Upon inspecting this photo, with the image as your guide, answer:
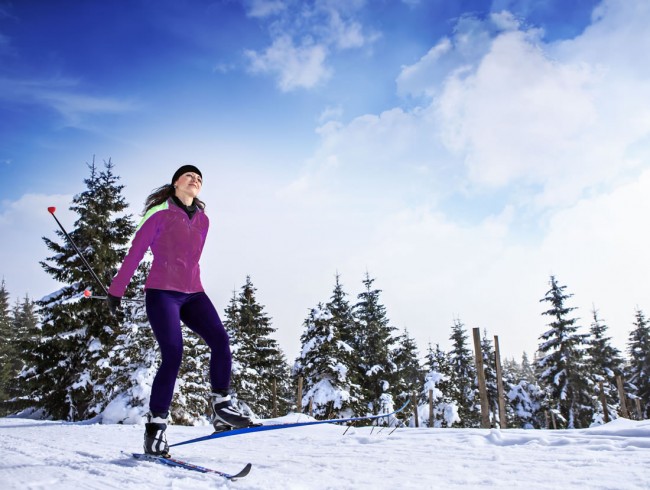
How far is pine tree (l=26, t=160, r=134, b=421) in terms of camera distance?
1617 centimetres

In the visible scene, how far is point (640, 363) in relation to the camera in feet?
124

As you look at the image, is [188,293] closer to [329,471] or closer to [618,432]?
[329,471]

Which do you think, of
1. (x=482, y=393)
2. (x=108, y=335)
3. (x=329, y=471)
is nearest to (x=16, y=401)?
(x=108, y=335)

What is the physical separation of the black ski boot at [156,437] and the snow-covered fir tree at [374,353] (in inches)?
870

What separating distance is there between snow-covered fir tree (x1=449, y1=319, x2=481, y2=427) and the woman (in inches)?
1101

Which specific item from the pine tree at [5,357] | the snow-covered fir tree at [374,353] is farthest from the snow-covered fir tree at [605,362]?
the pine tree at [5,357]

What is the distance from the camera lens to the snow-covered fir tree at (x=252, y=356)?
78.3ft

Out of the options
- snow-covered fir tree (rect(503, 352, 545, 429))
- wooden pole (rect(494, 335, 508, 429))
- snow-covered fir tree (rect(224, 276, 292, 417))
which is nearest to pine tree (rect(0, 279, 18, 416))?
snow-covered fir tree (rect(224, 276, 292, 417))

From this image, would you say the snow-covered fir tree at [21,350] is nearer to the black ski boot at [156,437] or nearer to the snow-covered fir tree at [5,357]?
the snow-covered fir tree at [5,357]

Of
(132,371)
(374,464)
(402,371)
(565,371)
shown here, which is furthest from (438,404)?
(374,464)

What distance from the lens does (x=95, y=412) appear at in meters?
14.8

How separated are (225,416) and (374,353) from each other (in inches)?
983

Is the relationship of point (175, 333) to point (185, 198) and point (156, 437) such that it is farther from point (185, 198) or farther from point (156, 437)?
point (185, 198)

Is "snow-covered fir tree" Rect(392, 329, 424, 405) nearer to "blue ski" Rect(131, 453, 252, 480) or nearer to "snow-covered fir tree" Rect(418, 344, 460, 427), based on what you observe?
"snow-covered fir tree" Rect(418, 344, 460, 427)
